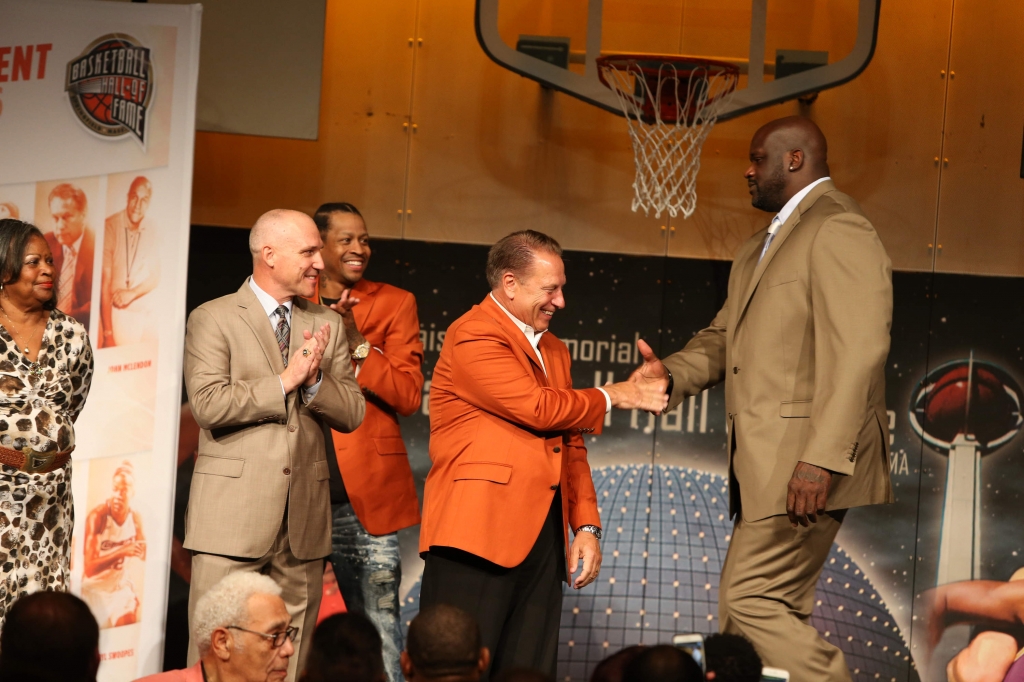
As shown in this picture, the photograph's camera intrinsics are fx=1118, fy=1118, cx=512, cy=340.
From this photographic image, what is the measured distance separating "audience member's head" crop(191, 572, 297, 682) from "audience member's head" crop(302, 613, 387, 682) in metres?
0.40

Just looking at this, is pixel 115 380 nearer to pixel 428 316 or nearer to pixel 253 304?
pixel 253 304

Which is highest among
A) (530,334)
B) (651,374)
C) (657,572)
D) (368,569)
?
(530,334)

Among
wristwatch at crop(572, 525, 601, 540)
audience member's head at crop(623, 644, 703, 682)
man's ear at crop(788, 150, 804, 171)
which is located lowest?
audience member's head at crop(623, 644, 703, 682)

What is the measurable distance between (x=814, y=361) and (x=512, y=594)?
1113mm

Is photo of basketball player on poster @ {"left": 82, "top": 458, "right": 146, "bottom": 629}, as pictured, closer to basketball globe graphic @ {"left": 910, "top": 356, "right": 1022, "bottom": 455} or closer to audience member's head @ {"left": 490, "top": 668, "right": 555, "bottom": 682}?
audience member's head @ {"left": 490, "top": 668, "right": 555, "bottom": 682}

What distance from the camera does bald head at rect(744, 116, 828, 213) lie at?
3344mm

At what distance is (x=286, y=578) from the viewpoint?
3.28m

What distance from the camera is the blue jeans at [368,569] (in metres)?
4.08

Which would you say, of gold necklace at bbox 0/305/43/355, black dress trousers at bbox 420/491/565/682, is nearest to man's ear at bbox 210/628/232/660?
black dress trousers at bbox 420/491/565/682

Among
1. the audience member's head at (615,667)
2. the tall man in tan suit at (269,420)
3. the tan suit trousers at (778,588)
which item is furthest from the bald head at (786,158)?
the audience member's head at (615,667)

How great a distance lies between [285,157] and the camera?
527cm

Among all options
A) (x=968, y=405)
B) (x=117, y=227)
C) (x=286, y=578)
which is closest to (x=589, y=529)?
(x=286, y=578)

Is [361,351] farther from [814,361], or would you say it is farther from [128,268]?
[814,361]

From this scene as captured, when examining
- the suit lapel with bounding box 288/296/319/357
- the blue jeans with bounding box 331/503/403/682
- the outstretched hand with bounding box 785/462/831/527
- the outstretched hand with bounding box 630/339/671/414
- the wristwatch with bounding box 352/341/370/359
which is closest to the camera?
the outstretched hand with bounding box 785/462/831/527
